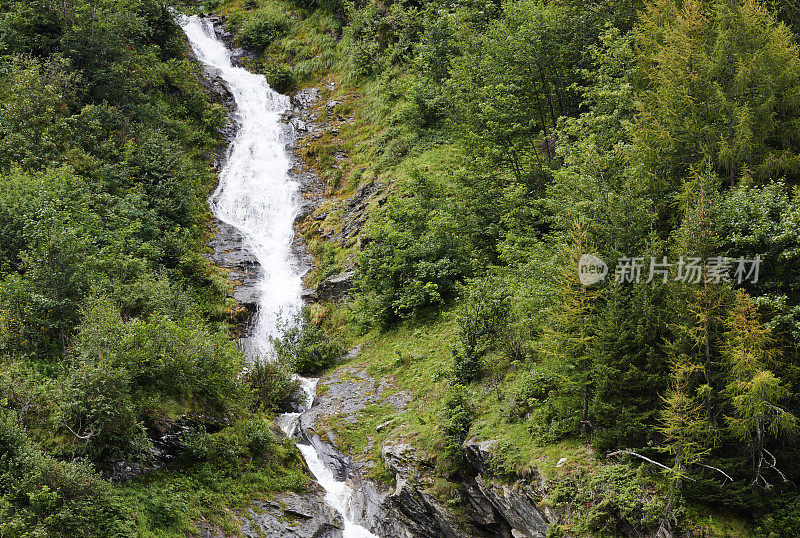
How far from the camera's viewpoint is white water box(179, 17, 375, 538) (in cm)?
1641

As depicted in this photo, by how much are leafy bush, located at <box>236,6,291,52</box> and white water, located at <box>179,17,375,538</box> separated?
179 cm

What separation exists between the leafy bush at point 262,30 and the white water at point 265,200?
5.88 feet

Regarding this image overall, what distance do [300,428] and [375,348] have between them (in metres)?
4.23

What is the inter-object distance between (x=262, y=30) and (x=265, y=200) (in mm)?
18817

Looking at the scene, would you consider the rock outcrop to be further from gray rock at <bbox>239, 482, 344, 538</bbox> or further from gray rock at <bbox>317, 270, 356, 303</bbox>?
gray rock at <bbox>317, 270, 356, 303</bbox>

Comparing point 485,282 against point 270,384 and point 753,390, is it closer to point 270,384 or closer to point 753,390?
point 753,390

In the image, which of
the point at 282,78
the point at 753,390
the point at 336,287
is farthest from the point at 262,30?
the point at 753,390

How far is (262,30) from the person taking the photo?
39.2 m

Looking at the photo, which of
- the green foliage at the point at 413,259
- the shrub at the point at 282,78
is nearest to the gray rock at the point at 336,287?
the green foliage at the point at 413,259

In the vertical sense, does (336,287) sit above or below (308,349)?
above

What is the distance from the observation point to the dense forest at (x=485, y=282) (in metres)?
8.57

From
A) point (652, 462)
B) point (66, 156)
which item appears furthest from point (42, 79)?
point (652, 462)

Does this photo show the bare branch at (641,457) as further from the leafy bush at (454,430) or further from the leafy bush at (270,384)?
the leafy bush at (270,384)

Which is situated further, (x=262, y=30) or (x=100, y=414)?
(x=262, y=30)
